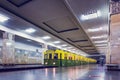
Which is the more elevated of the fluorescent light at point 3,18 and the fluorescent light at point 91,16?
the fluorescent light at point 91,16

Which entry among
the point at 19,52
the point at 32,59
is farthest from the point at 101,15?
the point at 32,59

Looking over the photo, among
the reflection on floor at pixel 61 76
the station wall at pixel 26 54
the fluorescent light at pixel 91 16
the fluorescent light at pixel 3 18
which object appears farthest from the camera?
the station wall at pixel 26 54

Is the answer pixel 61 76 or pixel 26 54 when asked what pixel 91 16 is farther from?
pixel 26 54

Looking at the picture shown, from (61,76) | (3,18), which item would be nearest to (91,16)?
(3,18)

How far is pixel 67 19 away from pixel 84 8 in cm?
305

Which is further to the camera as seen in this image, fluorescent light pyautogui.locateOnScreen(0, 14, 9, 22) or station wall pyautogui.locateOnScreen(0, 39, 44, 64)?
station wall pyautogui.locateOnScreen(0, 39, 44, 64)

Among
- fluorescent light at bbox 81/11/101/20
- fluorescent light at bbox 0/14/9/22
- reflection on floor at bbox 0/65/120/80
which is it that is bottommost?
reflection on floor at bbox 0/65/120/80

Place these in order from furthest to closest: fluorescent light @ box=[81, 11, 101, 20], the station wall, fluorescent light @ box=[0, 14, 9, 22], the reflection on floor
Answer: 1. the station wall
2. fluorescent light @ box=[0, 14, 9, 22]
3. fluorescent light @ box=[81, 11, 101, 20]
4. the reflection on floor

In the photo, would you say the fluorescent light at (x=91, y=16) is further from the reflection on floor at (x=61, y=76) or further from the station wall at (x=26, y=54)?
the station wall at (x=26, y=54)

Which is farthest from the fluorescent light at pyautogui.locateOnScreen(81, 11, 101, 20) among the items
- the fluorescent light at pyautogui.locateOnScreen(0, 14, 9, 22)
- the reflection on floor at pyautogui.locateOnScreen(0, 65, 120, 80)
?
the fluorescent light at pyautogui.locateOnScreen(0, 14, 9, 22)

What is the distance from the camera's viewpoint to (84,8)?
33.1ft

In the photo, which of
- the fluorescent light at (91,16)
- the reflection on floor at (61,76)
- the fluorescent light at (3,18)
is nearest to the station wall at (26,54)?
the fluorescent light at (3,18)

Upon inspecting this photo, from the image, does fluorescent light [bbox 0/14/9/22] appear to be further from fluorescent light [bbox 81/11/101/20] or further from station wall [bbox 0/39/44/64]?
station wall [bbox 0/39/44/64]

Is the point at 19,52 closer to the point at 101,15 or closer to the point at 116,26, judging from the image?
the point at 101,15
